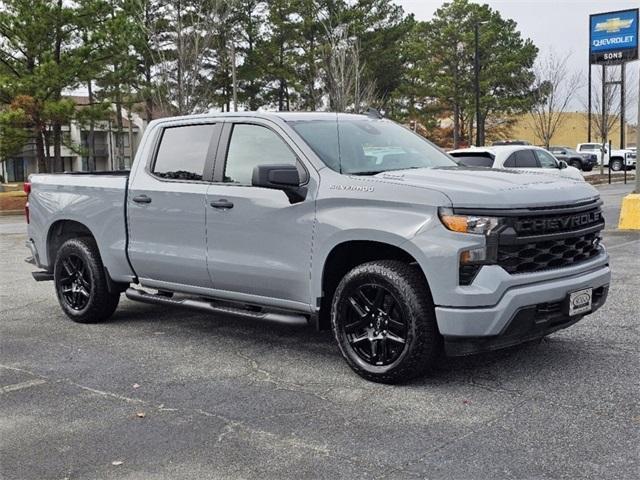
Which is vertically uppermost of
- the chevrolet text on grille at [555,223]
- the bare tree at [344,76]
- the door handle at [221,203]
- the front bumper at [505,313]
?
the bare tree at [344,76]

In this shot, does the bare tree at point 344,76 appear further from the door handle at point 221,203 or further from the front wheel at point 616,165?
the door handle at point 221,203

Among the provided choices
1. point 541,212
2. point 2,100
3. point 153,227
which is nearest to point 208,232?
point 153,227

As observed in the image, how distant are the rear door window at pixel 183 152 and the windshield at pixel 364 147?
898 mm

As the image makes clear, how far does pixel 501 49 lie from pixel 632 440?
53.8 metres

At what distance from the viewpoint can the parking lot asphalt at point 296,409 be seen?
12.4 ft

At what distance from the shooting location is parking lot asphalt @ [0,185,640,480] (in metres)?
3.79

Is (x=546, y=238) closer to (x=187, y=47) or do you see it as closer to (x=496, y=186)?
(x=496, y=186)

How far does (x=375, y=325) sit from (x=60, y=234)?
402 centimetres

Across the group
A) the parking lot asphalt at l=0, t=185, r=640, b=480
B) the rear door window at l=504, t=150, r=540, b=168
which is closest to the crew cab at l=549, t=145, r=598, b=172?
the rear door window at l=504, t=150, r=540, b=168

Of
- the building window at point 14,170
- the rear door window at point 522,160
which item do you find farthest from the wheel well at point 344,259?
the building window at point 14,170

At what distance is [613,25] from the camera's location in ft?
138

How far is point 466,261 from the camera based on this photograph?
15.1ft

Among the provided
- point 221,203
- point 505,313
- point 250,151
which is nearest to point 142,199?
point 221,203

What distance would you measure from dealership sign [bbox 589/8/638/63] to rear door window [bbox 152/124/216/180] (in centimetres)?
3992
